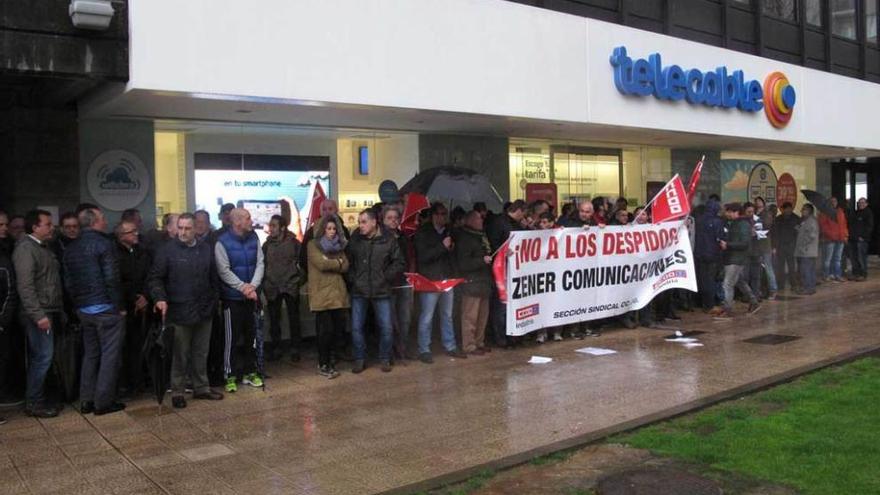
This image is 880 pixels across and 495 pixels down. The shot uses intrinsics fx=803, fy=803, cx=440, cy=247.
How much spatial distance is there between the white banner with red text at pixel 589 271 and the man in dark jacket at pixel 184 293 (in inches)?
156

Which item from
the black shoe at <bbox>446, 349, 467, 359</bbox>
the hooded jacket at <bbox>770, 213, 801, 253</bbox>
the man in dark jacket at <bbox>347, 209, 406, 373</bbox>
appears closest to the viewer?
the man in dark jacket at <bbox>347, 209, 406, 373</bbox>

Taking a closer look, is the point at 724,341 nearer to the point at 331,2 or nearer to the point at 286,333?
the point at 286,333

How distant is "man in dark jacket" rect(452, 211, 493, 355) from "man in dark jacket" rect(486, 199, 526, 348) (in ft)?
0.86

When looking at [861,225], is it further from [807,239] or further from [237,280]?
[237,280]

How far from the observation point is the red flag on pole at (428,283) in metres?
9.91

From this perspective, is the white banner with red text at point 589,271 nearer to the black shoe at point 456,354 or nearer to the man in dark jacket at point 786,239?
the black shoe at point 456,354

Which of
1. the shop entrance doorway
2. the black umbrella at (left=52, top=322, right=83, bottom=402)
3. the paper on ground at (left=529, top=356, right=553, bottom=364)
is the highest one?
→ the shop entrance doorway

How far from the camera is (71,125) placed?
9703mm

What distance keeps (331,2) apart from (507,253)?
12.4 feet

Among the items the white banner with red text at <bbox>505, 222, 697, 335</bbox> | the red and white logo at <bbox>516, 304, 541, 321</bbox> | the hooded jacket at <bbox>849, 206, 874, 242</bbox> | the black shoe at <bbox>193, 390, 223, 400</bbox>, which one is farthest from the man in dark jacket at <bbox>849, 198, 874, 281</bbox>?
the black shoe at <bbox>193, 390, 223, 400</bbox>

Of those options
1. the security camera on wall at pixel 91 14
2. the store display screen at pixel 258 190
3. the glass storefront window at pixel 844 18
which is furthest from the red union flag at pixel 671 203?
the glass storefront window at pixel 844 18

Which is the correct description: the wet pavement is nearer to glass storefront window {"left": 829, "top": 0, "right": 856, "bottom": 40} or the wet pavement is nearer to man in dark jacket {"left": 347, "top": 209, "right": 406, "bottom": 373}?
man in dark jacket {"left": 347, "top": 209, "right": 406, "bottom": 373}

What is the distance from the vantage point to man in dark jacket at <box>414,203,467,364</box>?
32.9 ft

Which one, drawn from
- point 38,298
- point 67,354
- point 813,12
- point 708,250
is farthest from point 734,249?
point 38,298
